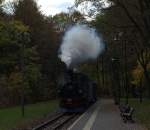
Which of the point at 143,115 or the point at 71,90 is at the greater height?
the point at 71,90

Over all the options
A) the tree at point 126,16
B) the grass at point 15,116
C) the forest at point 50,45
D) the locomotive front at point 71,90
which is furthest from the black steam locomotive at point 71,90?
the tree at point 126,16

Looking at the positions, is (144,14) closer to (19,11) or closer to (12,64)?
(12,64)

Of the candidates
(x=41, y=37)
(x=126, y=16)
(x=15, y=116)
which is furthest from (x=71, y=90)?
(x=41, y=37)

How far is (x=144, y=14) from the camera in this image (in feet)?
137

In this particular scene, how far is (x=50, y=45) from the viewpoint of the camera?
3553 inches

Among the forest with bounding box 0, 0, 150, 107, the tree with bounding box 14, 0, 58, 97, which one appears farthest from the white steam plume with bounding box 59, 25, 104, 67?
the tree with bounding box 14, 0, 58, 97

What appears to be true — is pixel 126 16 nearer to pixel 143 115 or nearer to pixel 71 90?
pixel 71 90

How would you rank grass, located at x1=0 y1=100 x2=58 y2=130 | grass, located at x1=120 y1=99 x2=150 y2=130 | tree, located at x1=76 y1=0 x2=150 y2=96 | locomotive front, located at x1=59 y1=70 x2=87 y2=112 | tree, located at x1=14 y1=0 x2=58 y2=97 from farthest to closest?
tree, located at x1=14 y1=0 x2=58 y2=97, locomotive front, located at x1=59 y1=70 x2=87 y2=112, tree, located at x1=76 y1=0 x2=150 y2=96, grass, located at x1=0 y1=100 x2=58 y2=130, grass, located at x1=120 y1=99 x2=150 y2=130

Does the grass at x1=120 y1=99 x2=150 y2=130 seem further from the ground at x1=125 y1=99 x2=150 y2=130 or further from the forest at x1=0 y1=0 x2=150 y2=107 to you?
the forest at x1=0 y1=0 x2=150 y2=107

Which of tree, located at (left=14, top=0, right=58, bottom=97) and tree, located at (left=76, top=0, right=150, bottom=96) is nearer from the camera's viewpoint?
tree, located at (left=76, top=0, right=150, bottom=96)

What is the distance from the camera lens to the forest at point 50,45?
47.8 metres

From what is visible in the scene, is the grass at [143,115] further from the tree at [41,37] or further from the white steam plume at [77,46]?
the tree at [41,37]

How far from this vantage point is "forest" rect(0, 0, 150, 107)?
47.8 meters

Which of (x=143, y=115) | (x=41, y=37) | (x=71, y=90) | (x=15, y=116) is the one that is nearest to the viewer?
(x=143, y=115)
